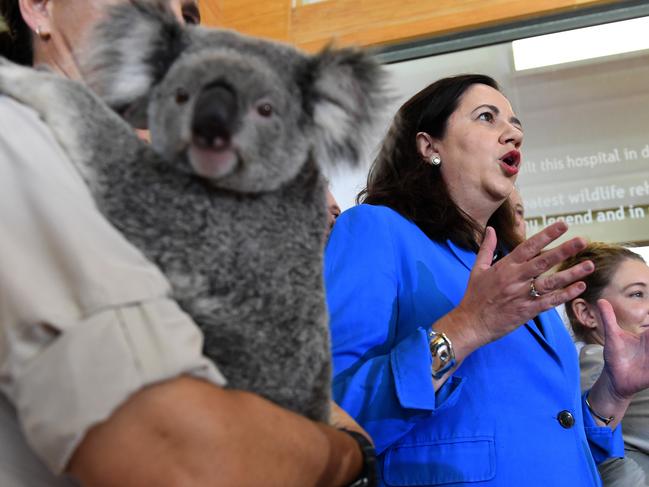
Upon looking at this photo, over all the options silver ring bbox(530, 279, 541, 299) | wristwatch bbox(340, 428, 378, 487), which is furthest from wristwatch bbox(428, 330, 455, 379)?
wristwatch bbox(340, 428, 378, 487)

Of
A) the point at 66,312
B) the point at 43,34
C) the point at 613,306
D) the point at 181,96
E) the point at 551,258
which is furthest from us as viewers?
the point at 613,306

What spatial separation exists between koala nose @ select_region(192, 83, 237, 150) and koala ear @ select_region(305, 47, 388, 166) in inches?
4.5

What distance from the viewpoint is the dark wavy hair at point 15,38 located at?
1.06 meters

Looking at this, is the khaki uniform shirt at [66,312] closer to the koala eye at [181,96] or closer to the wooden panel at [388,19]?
the koala eye at [181,96]

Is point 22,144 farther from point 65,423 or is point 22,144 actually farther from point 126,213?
point 65,423

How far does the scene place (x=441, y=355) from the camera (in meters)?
1.27

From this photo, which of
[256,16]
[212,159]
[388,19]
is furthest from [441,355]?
[256,16]

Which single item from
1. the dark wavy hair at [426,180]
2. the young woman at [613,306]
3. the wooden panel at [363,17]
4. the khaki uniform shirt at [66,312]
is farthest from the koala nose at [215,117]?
the wooden panel at [363,17]

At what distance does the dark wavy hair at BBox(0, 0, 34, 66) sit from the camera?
1058 mm

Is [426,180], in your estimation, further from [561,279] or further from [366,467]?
[366,467]

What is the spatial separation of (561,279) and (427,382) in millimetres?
291

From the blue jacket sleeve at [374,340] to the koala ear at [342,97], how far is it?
61 cm

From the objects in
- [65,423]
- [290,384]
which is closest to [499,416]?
[290,384]

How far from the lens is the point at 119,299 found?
1.85ft
